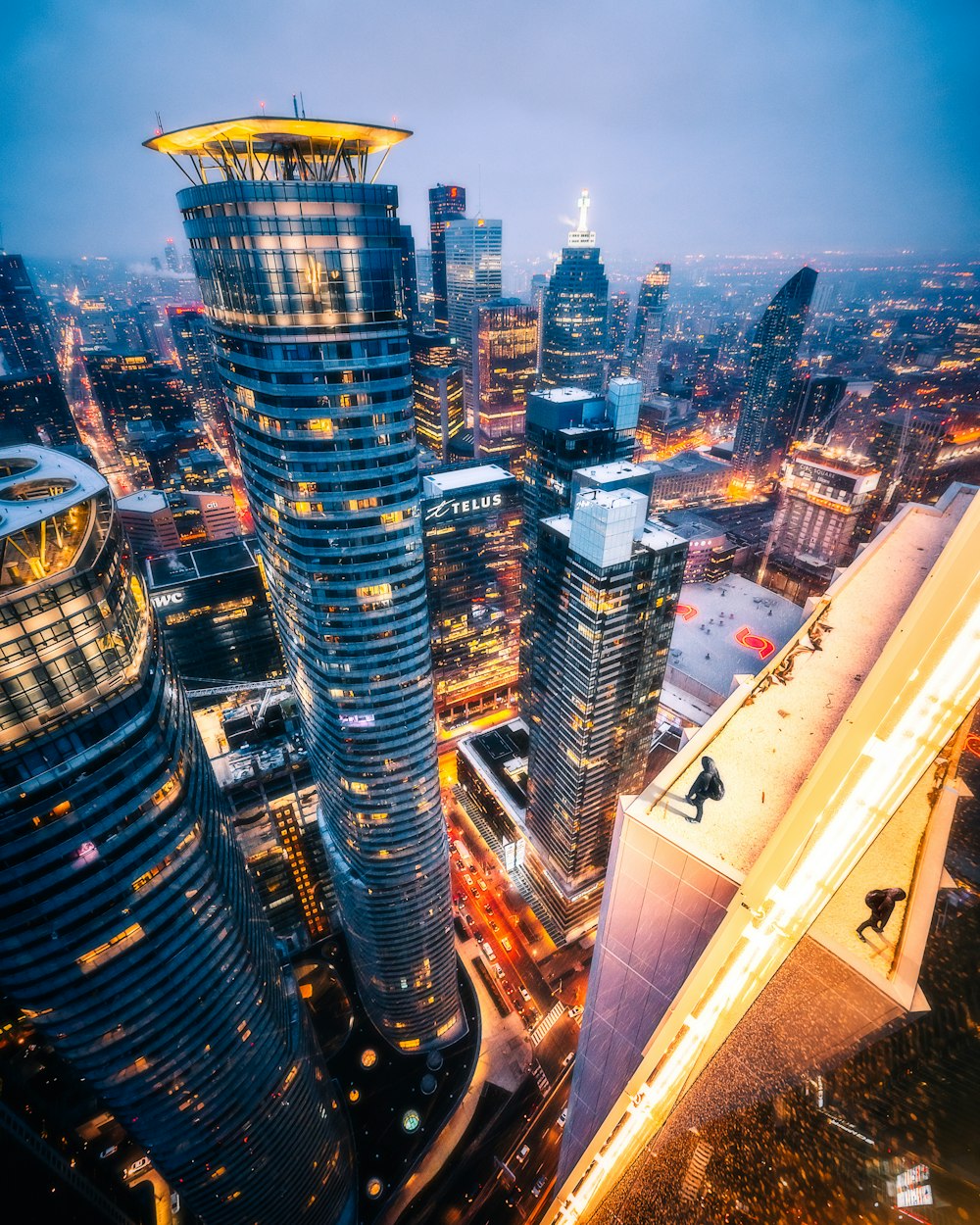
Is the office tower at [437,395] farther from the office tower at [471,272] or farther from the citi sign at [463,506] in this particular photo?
the citi sign at [463,506]

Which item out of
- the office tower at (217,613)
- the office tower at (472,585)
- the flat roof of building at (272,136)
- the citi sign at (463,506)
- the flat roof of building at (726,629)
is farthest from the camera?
the flat roof of building at (726,629)

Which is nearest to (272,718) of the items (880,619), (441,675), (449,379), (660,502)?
(441,675)

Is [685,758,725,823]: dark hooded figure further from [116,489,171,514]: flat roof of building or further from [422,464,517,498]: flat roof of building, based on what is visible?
[116,489,171,514]: flat roof of building

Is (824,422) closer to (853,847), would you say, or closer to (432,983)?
(432,983)

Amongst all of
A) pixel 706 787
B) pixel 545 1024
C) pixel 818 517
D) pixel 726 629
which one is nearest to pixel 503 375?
pixel 818 517

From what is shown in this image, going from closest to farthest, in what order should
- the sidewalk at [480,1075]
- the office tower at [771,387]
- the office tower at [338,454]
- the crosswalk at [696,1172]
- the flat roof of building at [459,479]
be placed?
the crosswalk at [696,1172]
the office tower at [338,454]
the sidewalk at [480,1075]
the flat roof of building at [459,479]
the office tower at [771,387]

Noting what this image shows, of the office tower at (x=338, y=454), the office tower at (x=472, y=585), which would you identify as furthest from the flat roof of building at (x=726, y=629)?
the office tower at (x=338, y=454)
